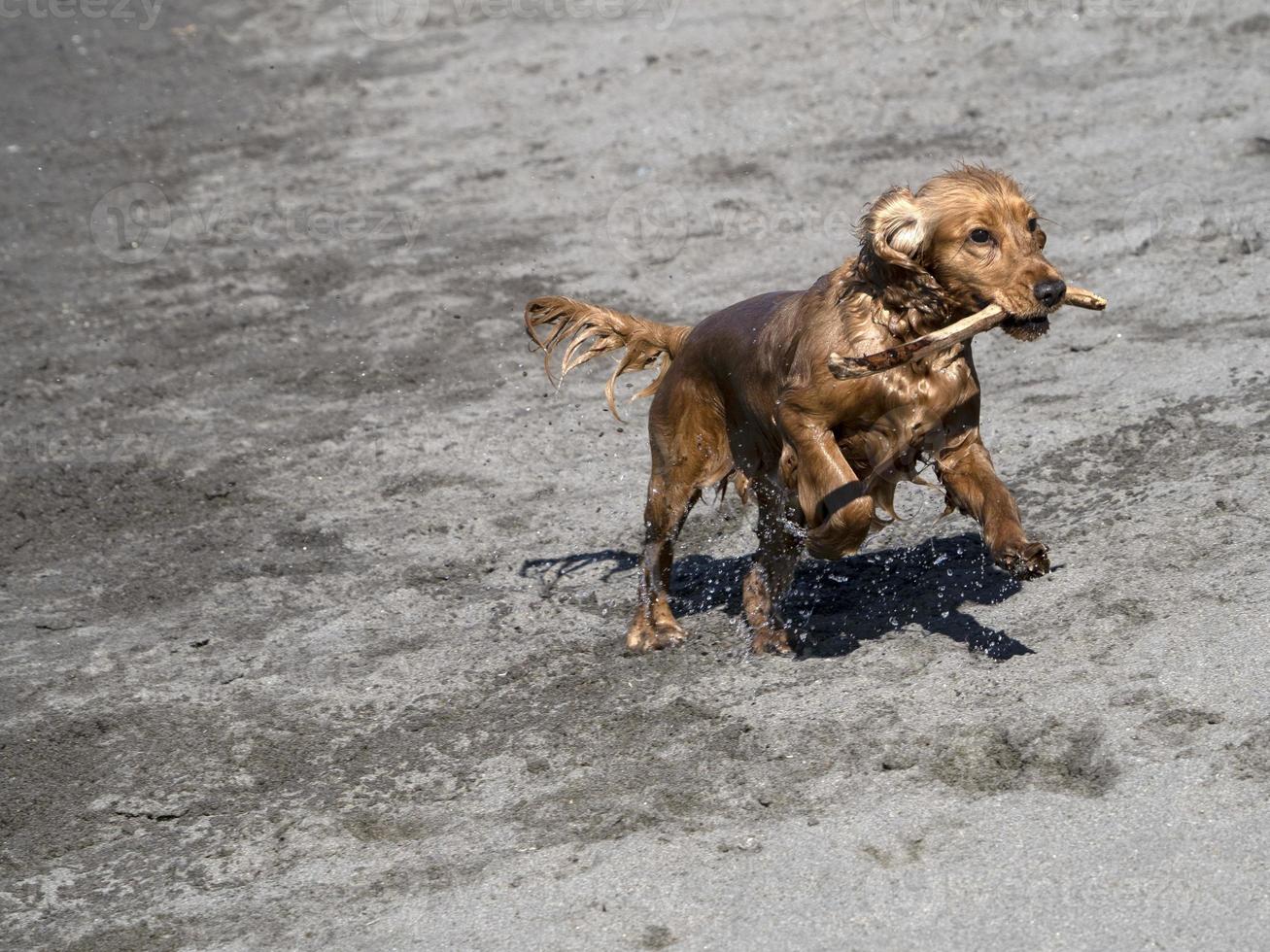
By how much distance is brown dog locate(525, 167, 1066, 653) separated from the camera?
5527mm

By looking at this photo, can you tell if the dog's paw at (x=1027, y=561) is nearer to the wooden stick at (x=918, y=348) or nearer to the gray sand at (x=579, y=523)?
the gray sand at (x=579, y=523)

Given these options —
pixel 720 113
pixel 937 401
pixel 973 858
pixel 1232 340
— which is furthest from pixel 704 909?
pixel 720 113

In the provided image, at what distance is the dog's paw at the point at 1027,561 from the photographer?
210 inches

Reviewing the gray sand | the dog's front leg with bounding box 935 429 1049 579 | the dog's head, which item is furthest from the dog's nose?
the gray sand

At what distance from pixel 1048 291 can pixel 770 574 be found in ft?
6.59

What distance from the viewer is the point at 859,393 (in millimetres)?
5797

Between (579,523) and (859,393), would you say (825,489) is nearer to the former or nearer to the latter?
(859,393)

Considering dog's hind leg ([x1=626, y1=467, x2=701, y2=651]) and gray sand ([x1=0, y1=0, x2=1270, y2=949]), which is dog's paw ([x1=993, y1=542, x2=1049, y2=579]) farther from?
dog's hind leg ([x1=626, y1=467, x2=701, y2=651])

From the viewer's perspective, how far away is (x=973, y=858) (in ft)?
16.1

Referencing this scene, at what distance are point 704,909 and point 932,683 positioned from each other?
1.51m

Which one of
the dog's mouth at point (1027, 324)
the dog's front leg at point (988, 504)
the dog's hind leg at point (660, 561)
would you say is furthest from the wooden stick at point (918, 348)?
the dog's hind leg at point (660, 561)

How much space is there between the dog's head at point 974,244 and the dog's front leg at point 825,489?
27.1 inches

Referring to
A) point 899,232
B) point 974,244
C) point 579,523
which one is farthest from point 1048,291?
point 579,523

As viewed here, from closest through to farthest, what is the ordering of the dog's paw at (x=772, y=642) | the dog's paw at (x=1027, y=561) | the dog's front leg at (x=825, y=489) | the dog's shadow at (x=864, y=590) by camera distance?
the dog's paw at (x=1027, y=561) < the dog's front leg at (x=825, y=489) < the dog's shadow at (x=864, y=590) < the dog's paw at (x=772, y=642)
